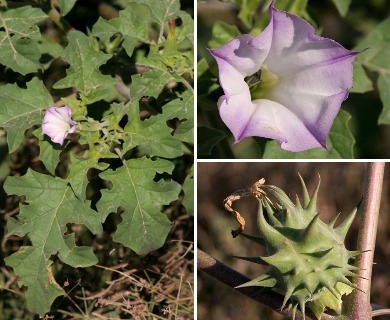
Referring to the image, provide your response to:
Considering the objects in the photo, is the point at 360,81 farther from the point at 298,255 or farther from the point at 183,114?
the point at 298,255

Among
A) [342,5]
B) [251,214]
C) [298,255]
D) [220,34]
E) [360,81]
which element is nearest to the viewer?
[298,255]

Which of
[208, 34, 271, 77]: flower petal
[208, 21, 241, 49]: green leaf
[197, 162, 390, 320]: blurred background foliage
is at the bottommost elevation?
[197, 162, 390, 320]: blurred background foliage

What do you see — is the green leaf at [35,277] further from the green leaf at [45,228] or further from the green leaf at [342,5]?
the green leaf at [342,5]

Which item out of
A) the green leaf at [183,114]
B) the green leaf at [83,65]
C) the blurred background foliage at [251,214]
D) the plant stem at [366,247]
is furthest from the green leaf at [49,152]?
the blurred background foliage at [251,214]

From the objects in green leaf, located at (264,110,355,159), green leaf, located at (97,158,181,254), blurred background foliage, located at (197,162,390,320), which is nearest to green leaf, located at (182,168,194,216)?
green leaf, located at (97,158,181,254)

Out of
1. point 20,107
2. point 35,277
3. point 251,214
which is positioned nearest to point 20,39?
point 20,107

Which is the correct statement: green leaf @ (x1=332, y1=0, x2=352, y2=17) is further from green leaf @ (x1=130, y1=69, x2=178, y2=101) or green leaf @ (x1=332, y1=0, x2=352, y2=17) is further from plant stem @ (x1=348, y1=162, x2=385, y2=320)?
plant stem @ (x1=348, y1=162, x2=385, y2=320)
